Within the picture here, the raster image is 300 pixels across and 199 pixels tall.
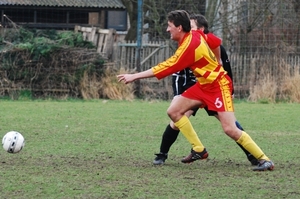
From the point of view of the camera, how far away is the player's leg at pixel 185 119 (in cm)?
803

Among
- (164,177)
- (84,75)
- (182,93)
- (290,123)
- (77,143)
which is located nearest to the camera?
(164,177)

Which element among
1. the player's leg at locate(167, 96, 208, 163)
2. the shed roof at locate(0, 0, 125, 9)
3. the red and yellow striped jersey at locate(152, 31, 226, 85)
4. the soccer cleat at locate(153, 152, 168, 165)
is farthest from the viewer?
the shed roof at locate(0, 0, 125, 9)

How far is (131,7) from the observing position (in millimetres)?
26219

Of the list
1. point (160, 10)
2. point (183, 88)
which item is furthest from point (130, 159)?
point (160, 10)

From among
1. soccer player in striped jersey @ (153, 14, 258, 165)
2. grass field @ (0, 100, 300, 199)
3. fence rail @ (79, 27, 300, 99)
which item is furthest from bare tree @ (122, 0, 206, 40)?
soccer player in striped jersey @ (153, 14, 258, 165)

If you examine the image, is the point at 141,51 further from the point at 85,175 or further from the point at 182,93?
the point at 85,175

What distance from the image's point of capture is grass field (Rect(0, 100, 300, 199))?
21.2 ft

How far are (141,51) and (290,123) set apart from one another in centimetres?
746

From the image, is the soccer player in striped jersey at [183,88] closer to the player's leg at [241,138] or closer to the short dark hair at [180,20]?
the player's leg at [241,138]

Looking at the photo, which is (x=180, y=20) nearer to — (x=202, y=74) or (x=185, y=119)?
(x=202, y=74)

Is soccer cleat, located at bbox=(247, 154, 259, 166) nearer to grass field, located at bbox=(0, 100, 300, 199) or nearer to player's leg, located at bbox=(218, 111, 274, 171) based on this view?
grass field, located at bbox=(0, 100, 300, 199)

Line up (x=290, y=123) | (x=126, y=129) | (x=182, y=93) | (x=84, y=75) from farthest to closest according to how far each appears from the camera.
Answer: (x=84, y=75), (x=290, y=123), (x=126, y=129), (x=182, y=93)

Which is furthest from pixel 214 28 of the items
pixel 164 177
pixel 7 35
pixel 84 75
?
pixel 164 177

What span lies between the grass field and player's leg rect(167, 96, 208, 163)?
0.44ft
